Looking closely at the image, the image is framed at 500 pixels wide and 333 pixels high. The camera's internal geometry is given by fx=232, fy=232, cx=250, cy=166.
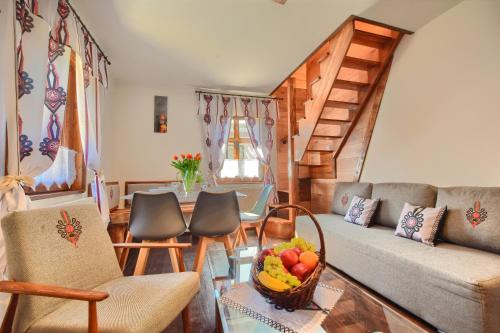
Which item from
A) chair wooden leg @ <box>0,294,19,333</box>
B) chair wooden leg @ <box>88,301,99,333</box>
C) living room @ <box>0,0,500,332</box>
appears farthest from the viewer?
living room @ <box>0,0,500,332</box>

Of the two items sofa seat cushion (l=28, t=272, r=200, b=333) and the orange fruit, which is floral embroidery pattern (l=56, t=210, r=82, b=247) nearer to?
sofa seat cushion (l=28, t=272, r=200, b=333)

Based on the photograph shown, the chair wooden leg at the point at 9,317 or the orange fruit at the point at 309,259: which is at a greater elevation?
the orange fruit at the point at 309,259

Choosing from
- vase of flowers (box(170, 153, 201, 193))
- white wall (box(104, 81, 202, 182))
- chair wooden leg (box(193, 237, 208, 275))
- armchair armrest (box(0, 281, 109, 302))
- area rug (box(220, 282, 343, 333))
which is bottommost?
chair wooden leg (box(193, 237, 208, 275))

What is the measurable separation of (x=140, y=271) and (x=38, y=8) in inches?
81.4

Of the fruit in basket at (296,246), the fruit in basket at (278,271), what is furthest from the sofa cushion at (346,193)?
the fruit in basket at (278,271)

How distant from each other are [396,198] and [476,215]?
710 mm

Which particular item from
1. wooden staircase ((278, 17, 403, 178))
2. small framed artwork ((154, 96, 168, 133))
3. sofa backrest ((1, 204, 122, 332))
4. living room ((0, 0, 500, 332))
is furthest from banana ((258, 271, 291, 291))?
small framed artwork ((154, 96, 168, 133))

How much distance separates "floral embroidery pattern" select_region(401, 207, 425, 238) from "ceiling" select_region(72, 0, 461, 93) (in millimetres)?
1947

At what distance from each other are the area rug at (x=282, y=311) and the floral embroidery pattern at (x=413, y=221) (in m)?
1.24

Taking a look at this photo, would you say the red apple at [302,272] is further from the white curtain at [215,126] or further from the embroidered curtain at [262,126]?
the embroidered curtain at [262,126]

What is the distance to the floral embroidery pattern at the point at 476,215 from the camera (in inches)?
66.8

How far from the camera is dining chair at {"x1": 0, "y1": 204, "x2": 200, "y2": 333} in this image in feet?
3.08

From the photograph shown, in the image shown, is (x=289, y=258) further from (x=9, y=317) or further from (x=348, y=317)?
(x=9, y=317)

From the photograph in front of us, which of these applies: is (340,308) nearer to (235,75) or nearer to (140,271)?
(140,271)
